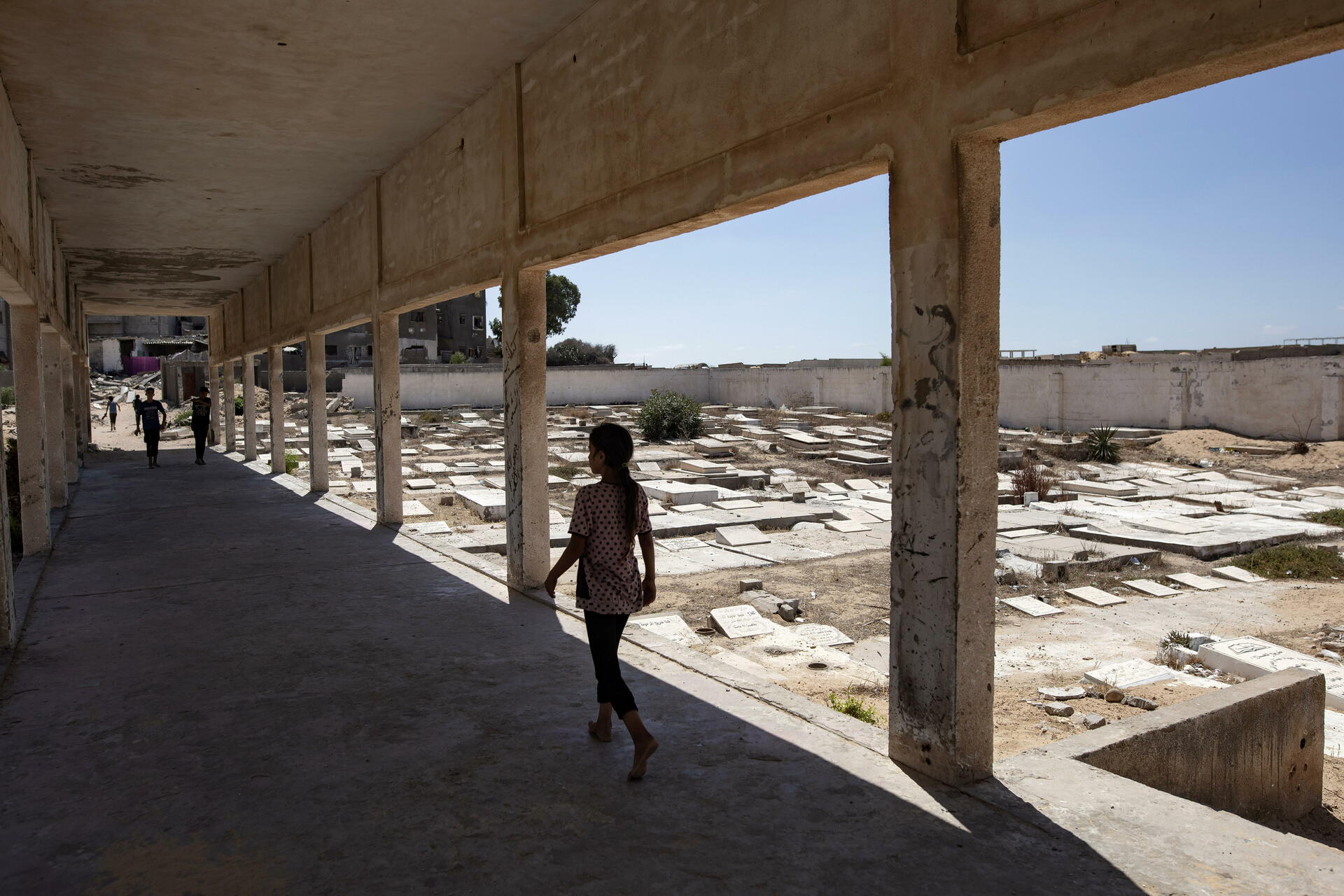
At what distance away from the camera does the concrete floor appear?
285 cm

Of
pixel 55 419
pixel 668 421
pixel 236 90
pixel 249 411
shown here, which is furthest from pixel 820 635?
pixel 668 421

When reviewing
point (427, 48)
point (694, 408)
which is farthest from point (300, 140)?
point (694, 408)

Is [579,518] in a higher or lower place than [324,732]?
higher

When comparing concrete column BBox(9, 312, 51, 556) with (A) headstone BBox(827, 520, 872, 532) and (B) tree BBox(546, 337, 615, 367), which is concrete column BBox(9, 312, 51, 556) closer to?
(A) headstone BBox(827, 520, 872, 532)

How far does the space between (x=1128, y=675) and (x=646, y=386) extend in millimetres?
35494

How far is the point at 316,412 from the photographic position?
43.5ft

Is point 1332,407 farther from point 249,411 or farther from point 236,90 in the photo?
point 249,411

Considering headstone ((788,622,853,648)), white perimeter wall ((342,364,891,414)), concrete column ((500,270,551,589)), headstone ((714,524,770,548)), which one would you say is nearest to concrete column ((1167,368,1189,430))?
white perimeter wall ((342,364,891,414))

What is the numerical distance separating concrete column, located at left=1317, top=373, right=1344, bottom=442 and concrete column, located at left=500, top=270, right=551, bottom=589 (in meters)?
22.8

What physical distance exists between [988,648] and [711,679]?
176cm

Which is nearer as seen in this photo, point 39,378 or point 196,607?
point 196,607

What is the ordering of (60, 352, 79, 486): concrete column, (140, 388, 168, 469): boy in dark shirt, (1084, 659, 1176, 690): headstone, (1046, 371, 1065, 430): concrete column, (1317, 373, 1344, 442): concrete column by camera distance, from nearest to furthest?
(1084, 659, 1176, 690): headstone → (60, 352, 79, 486): concrete column → (140, 388, 168, 469): boy in dark shirt → (1317, 373, 1344, 442): concrete column → (1046, 371, 1065, 430): concrete column

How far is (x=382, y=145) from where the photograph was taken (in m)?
8.77

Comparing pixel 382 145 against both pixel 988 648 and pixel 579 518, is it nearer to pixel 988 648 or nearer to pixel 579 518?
pixel 579 518
